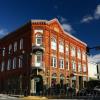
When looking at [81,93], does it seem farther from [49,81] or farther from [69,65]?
[69,65]

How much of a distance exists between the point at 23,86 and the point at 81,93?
12158 millimetres

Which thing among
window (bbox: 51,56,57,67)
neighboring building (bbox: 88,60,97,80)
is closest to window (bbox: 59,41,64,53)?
window (bbox: 51,56,57,67)

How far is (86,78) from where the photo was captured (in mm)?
64500

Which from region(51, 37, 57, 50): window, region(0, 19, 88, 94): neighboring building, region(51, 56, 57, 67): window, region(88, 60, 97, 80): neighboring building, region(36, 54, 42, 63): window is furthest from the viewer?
Result: region(88, 60, 97, 80): neighboring building

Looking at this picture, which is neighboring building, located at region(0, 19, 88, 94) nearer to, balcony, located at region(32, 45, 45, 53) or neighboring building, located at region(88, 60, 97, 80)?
balcony, located at region(32, 45, 45, 53)

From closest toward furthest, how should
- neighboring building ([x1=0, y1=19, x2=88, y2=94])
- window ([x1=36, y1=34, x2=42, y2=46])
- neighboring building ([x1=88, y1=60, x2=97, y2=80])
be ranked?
neighboring building ([x1=0, y1=19, x2=88, y2=94]), window ([x1=36, y1=34, x2=42, y2=46]), neighboring building ([x1=88, y1=60, x2=97, y2=80])

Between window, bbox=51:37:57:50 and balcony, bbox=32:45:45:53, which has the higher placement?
window, bbox=51:37:57:50

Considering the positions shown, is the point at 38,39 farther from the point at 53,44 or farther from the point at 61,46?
the point at 61,46

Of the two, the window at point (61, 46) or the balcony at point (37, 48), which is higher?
the window at point (61, 46)

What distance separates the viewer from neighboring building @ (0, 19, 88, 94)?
157ft

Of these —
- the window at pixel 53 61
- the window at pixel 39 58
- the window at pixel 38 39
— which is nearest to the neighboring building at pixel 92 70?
the window at pixel 53 61

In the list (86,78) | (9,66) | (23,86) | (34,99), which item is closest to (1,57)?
(9,66)

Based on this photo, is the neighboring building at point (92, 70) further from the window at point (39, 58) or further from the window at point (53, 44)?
the window at point (39, 58)

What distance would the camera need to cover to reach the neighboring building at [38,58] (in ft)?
157
